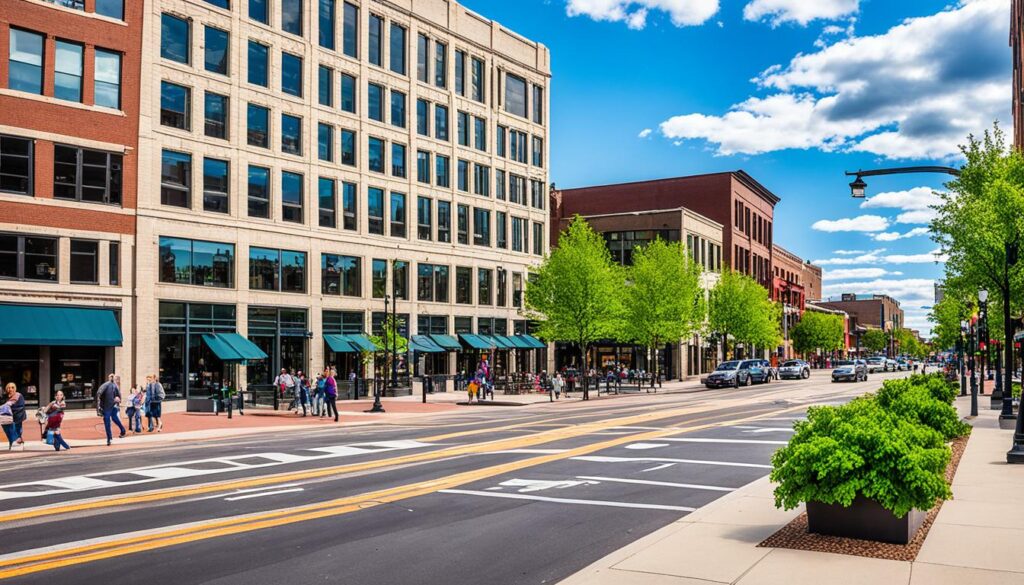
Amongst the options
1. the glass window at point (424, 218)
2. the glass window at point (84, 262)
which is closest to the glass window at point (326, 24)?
the glass window at point (424, 218)

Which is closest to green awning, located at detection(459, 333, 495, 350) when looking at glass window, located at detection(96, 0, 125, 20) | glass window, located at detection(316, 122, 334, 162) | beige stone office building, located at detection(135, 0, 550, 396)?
beige stone office building, located at detection(135, 0, 550, 396)

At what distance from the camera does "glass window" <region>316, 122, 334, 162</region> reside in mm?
49919

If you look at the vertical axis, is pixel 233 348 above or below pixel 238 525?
above

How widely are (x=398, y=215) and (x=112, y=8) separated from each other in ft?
67.0

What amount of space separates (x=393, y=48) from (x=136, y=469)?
40.5 m

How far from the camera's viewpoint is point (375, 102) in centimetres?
5366

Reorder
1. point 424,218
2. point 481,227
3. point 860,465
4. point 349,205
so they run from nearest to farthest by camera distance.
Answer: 1. point 860,465
2. point 349,205
3. point 424,218
4. point 481,227

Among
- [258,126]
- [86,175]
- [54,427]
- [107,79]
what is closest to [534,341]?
[258,126]

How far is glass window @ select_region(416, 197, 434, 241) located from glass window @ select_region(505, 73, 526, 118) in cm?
1166

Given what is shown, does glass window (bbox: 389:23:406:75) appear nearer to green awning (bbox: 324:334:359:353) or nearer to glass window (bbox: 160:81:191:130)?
glass window (bbox: 160:81:191:130)

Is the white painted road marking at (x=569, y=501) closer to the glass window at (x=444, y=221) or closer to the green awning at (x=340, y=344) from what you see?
the green awning at (x=340, y=344)

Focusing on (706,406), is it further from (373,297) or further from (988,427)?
(373,297)

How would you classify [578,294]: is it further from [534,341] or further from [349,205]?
[349,205]

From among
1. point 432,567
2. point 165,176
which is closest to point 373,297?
point 165,176
